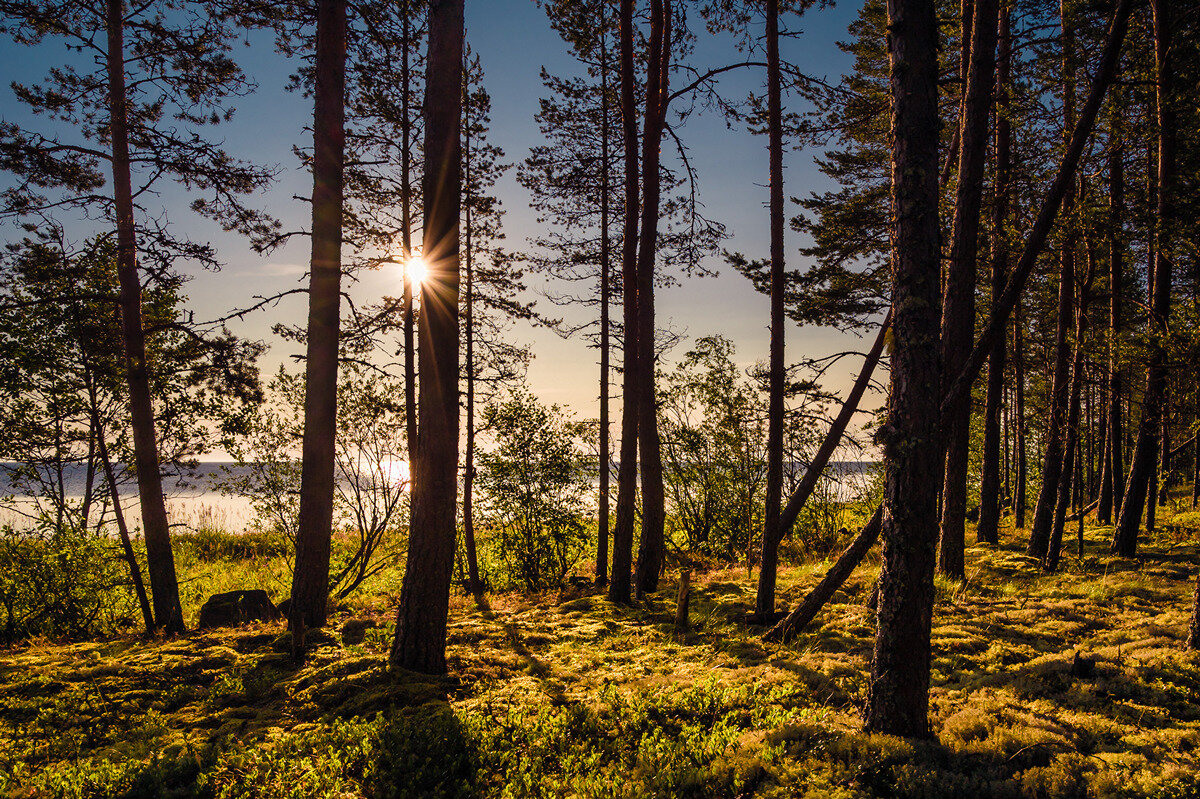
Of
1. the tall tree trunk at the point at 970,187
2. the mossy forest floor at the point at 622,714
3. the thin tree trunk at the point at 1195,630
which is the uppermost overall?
the tall tree trunk at the point at 970,187

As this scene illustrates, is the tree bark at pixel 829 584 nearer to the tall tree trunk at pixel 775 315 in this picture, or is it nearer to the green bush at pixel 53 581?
the tall tree trunk at pixel 775 315

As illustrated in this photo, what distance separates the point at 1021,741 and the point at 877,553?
9544 mm

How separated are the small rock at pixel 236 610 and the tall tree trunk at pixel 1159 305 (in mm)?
16259

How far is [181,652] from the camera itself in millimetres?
7051

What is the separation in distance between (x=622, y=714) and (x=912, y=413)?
3772 mm

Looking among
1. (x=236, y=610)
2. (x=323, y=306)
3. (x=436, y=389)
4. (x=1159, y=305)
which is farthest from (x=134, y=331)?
Answer: (x=1159, y=305)

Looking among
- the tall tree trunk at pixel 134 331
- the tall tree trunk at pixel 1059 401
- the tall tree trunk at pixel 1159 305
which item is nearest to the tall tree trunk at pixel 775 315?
the tall tree trunk at pixel 1159 305

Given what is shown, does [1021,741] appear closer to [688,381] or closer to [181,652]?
[181,652]

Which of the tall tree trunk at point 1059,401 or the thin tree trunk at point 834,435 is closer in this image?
the thin tree trunk at point 834,435

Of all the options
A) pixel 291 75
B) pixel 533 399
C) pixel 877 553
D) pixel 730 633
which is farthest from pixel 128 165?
pixel 877 553

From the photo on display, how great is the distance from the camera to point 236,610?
980cm

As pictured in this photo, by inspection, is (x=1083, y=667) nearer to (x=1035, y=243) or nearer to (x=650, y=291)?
(x=1035, y=243)

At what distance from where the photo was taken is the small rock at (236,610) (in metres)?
9.55

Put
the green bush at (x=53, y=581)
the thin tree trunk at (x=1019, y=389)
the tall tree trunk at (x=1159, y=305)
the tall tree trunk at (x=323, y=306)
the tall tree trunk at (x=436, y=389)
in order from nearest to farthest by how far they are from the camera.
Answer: the tall tree trunk at (x=436, y=389) → the tall tree trunk at (x=323, y=306) → the green bush at (x=53, y=581) → the tall tree trunk at (x=1159, y=305) → the thin tree trunk at (x=1019, y=389)
